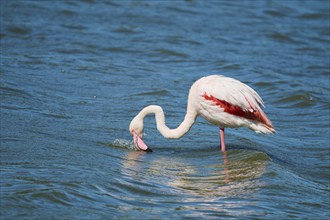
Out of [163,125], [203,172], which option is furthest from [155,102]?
[203,172]

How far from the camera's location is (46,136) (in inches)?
399

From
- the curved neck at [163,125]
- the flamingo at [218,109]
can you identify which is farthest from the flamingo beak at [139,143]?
the curved neck at [163,125]

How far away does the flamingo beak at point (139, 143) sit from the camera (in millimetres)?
10099

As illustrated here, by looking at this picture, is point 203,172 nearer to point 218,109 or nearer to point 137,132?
point 218,109

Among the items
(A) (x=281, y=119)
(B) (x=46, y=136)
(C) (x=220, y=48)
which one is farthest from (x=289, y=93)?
(B) (x=46, y=136)

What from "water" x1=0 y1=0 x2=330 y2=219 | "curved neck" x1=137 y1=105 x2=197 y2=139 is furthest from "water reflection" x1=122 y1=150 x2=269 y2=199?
"curved neck" x1=137 y1=105 x2=197 y2=139

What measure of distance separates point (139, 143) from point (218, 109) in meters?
1.14

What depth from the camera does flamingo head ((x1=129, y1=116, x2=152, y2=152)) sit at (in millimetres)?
10109

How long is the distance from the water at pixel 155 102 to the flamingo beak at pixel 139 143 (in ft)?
0.39

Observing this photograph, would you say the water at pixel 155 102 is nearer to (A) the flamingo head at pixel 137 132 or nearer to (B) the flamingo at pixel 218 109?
(A) the flamingo head at pixel 137 132

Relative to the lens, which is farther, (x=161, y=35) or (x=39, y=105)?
(x=161, y=35)

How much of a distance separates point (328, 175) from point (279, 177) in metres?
1.26

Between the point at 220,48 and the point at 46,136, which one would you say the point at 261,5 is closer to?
the point at 220,48

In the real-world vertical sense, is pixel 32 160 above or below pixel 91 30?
below
